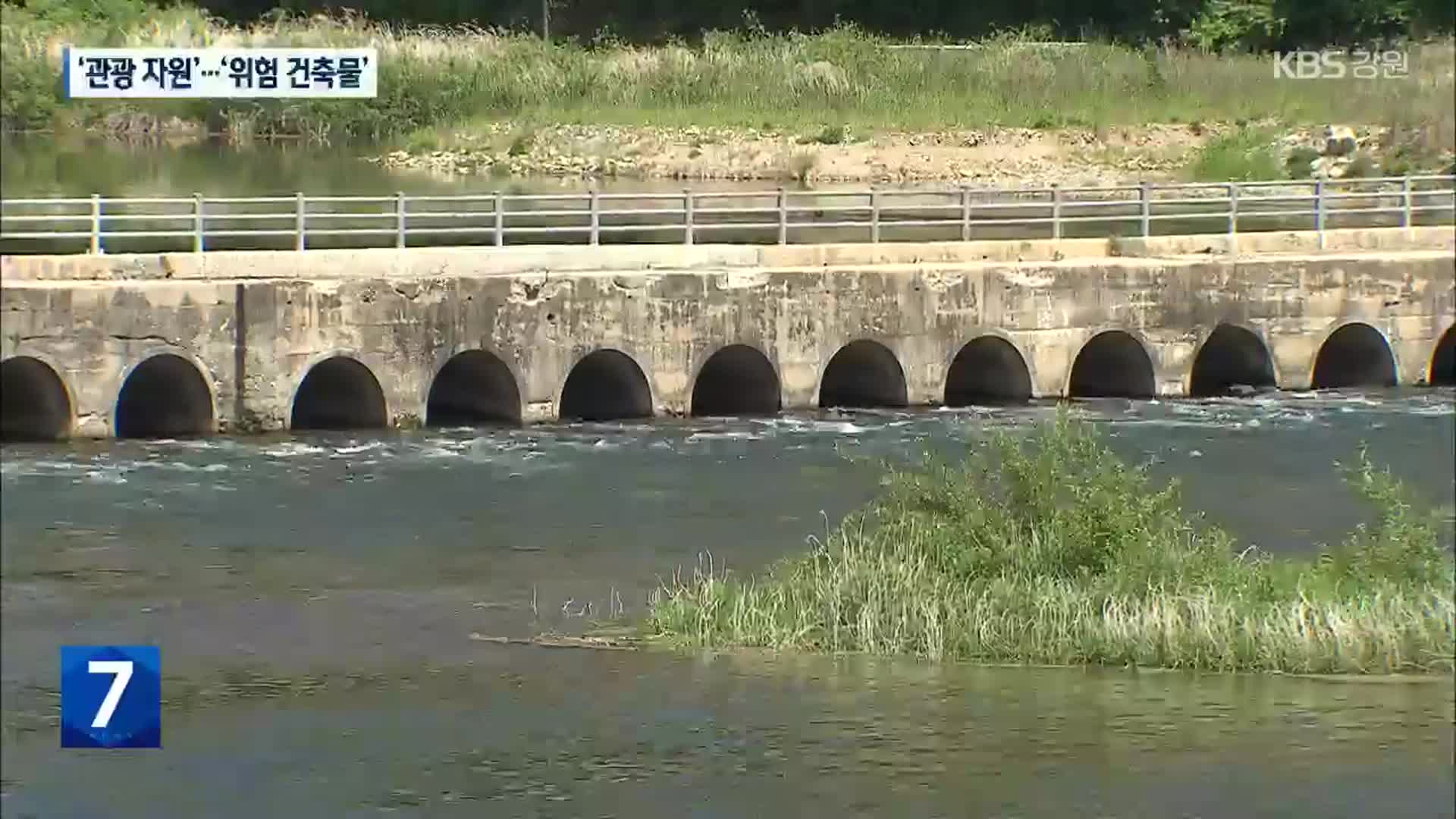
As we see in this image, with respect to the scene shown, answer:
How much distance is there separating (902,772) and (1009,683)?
104 inches

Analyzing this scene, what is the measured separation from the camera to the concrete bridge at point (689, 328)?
33.8 m

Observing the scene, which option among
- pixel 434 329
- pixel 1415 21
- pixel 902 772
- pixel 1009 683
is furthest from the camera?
pixel 1415 21

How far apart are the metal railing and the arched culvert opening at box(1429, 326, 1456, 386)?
220cm

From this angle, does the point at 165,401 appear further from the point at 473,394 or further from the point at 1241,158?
the point at 1241,158

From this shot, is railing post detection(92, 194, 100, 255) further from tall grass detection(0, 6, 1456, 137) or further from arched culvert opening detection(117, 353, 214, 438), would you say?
tall grass detection(0, 6, 1456, 137)

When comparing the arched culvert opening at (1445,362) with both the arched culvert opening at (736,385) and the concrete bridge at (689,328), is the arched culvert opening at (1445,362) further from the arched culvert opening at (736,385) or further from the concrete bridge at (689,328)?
the arched culvert opening at (736,385)

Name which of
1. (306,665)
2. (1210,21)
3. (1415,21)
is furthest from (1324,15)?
(306,665)

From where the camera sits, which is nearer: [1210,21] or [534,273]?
[534,273]

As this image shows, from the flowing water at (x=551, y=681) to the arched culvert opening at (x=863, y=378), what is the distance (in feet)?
18.5

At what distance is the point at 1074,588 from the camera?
22.1 metres

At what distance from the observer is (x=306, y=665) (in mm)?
21781

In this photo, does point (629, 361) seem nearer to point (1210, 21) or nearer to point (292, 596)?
point (292, 596)

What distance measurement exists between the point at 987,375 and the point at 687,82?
2911 cm

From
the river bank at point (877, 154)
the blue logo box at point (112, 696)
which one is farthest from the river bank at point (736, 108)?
the blue logo box at point (112, 696)
